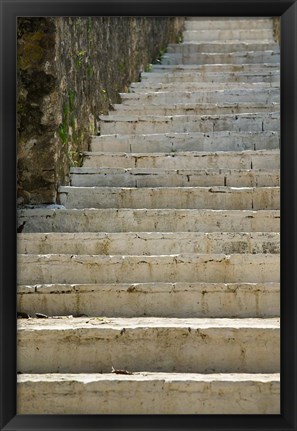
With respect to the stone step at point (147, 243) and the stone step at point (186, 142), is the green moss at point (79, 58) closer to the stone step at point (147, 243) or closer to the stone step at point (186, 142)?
the stone step at point (186, 142)

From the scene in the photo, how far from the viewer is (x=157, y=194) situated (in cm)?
516

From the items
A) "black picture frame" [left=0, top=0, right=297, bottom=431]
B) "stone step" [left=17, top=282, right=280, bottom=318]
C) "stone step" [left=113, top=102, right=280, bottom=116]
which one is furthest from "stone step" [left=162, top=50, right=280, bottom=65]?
"black picture frame" [left=0, top=0, right=297, bottom=431]

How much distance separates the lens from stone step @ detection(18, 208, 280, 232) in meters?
4.80

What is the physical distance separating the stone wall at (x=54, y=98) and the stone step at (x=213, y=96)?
2.68ft

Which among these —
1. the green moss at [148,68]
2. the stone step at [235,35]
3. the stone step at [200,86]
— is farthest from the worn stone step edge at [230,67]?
the stone step at [235,35]

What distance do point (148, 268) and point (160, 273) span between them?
0.07 m

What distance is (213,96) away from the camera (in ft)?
23.2

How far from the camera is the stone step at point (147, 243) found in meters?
4.55

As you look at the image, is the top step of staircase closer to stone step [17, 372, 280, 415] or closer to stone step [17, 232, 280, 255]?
stone step [17, 232, 280, 255]
